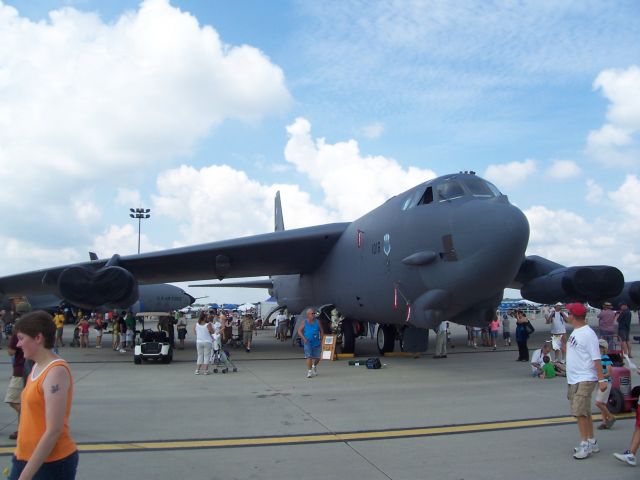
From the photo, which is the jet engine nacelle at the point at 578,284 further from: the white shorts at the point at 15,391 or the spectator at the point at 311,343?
the white shorts at the point at 15,391

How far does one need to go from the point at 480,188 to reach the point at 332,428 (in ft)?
20.9

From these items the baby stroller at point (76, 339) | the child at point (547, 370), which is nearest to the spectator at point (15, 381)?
the child at point (547, 370)

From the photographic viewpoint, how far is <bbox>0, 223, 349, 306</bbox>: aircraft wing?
1555 centimetres

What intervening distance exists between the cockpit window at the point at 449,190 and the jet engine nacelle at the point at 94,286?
958 centimetres

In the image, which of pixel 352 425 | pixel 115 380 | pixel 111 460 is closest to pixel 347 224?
pixel 115 380

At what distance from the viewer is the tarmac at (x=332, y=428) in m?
5.12

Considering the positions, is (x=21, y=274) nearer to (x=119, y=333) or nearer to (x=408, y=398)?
(x=119, y=333)

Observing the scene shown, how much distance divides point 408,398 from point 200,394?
3712 millimetres

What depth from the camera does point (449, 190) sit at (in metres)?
11.2

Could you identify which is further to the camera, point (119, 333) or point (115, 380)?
point (119, 333)

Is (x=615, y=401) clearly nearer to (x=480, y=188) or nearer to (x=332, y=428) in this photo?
(x=332, y=428)

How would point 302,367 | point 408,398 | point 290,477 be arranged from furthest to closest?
point 302,367 → point 408,398 → point 290,477

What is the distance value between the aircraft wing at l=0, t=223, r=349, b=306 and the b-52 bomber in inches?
1.4

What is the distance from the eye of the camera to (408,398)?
8.90 meters
